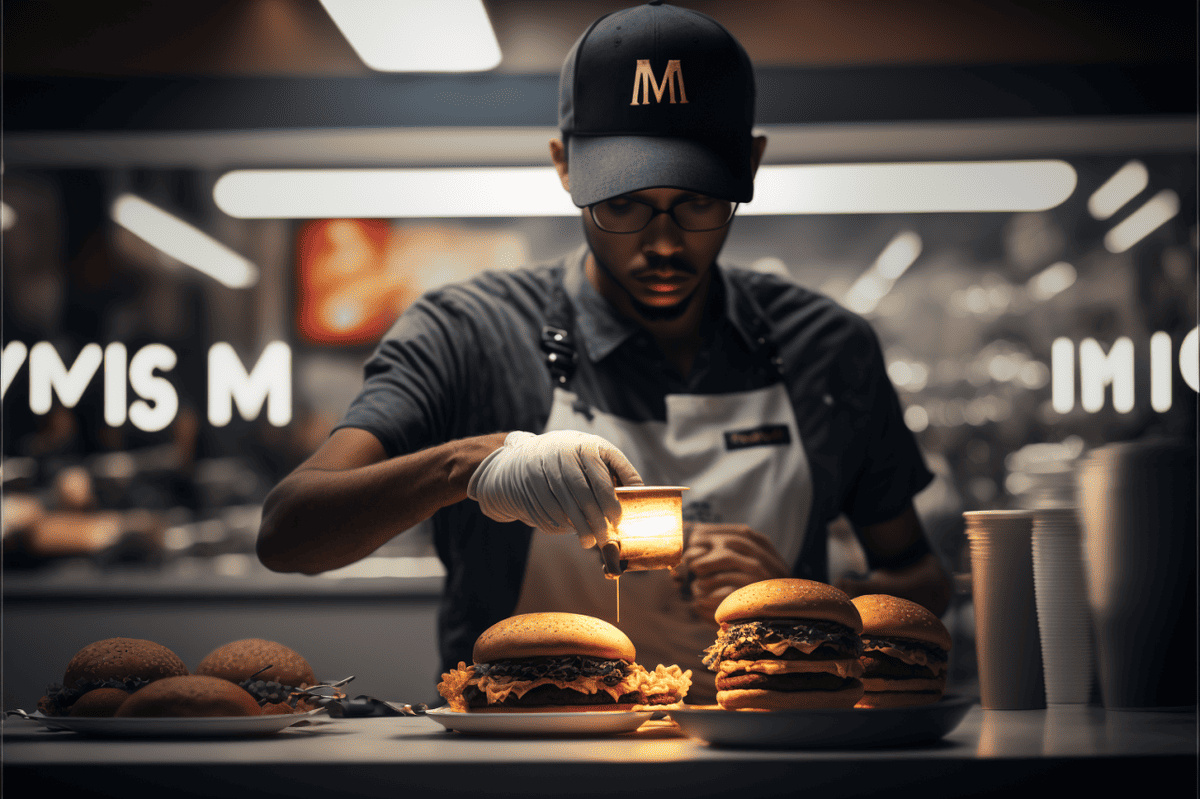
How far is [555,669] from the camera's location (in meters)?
1.44

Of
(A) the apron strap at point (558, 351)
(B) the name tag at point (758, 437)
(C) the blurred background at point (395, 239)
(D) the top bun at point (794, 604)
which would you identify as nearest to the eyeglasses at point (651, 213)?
(A) the apron strap at point (558, 351)

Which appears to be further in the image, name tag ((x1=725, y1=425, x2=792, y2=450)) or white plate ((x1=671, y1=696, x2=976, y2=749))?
name tag ((x1=725, y1=425, x2=792, y2=450))

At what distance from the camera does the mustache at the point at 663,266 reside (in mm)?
2104

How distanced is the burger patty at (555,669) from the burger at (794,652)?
0.17 metres

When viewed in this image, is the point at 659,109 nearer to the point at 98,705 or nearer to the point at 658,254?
the point at 658,254

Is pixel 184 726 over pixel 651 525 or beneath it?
beneath

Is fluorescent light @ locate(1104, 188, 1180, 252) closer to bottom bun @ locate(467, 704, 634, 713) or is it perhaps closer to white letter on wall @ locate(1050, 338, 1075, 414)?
white letter on wall @ locate(1050, 338, 1075, 414)

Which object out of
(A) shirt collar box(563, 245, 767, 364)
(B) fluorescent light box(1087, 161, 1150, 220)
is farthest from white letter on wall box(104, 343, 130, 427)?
(B) fluorescent light box(1087, 161, 1150, 220)

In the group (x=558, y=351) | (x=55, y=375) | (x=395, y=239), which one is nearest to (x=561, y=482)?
(x=558, y=351)

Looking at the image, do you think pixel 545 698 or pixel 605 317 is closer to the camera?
pixel 545 698

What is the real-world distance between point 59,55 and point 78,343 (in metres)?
2.16

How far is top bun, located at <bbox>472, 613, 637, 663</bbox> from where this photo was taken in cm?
143

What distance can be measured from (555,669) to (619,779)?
347mm

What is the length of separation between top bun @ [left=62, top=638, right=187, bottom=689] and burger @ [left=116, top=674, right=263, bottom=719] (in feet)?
0.44
